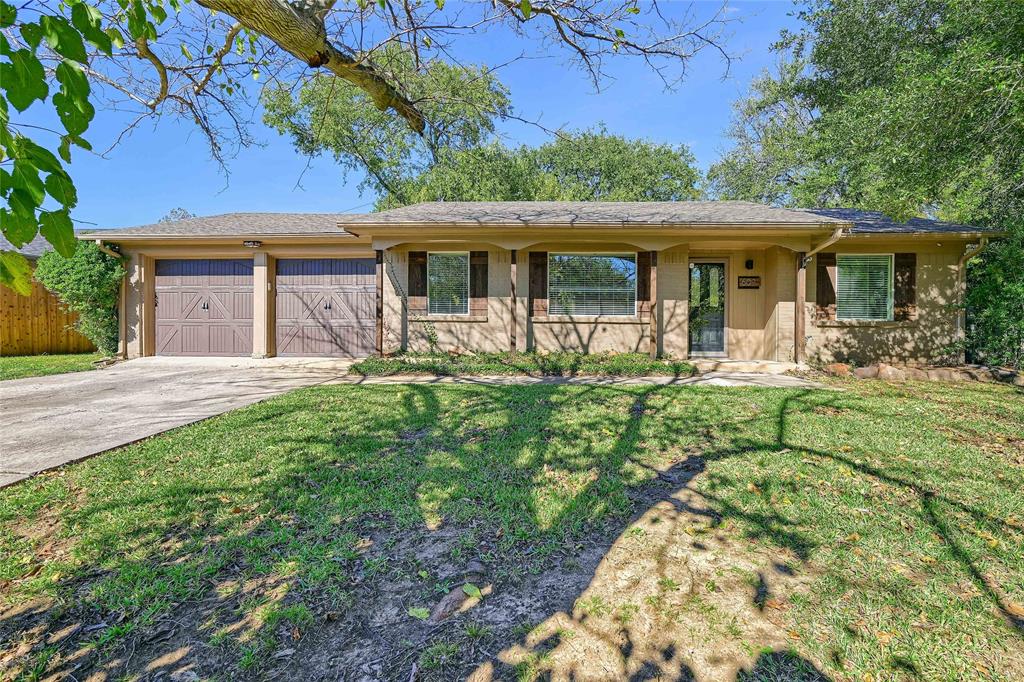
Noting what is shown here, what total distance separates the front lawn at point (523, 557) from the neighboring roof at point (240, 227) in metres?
6.84

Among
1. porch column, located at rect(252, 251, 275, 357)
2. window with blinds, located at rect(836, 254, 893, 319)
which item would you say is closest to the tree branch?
porch column, located at rect(252, 251, 275, 357)

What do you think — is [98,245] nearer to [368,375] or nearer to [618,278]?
[368,375]

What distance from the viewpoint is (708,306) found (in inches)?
386

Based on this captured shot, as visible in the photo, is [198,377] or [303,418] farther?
[198,377]

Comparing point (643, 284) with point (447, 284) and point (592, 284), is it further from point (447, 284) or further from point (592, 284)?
point (447, 284)

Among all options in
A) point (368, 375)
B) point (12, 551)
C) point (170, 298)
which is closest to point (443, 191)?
point (170, 298)

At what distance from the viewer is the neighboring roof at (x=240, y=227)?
31.0 feet

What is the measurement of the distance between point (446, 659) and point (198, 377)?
7.76 m

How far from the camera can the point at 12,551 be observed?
226cm

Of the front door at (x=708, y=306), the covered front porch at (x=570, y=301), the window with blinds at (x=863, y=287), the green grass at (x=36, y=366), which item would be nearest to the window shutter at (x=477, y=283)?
the covered front porch at (x=570, y=301)

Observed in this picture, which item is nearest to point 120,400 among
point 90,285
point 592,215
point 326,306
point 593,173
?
point 326,306

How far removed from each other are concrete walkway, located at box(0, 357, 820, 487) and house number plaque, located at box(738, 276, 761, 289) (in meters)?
2.54

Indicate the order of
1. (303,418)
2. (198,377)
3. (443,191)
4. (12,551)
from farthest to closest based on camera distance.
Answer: (443,191), (198,377), (303,418), (12,551)

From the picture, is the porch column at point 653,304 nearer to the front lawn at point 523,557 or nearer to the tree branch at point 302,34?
the front lawn at point 523,557
